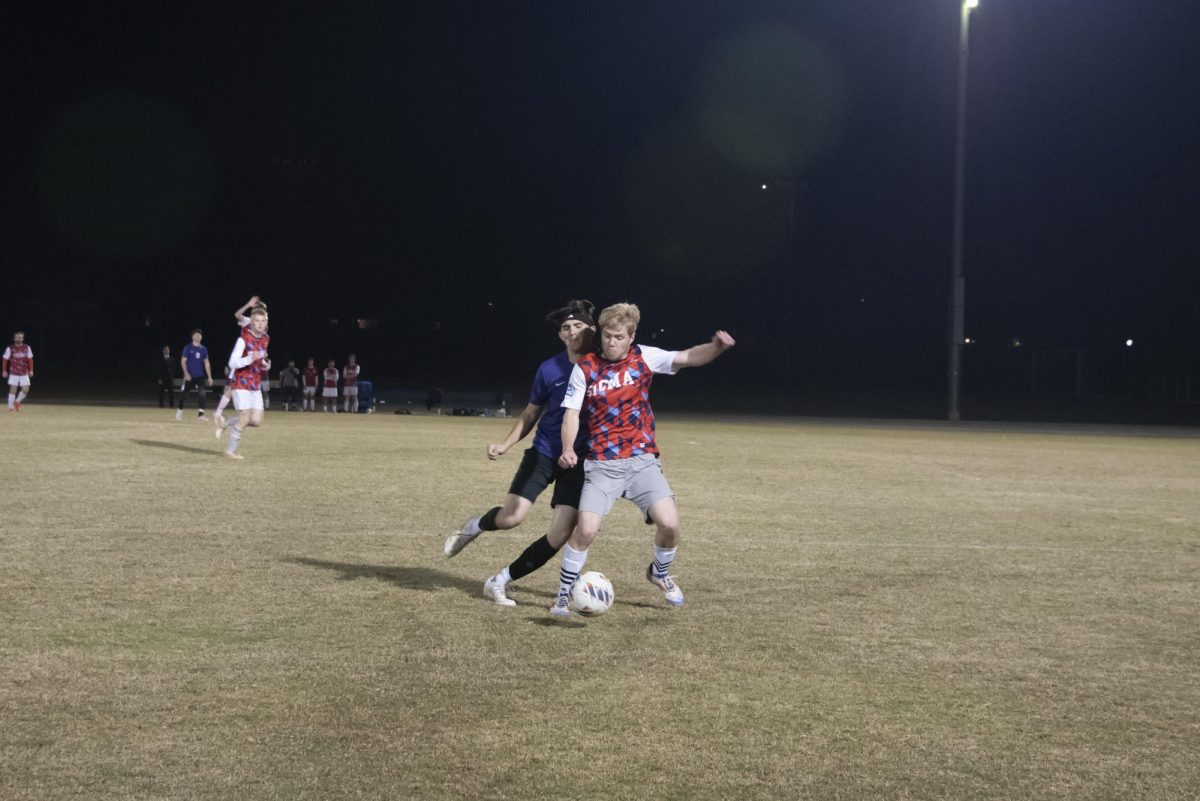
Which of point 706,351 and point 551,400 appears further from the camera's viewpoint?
point 551,400

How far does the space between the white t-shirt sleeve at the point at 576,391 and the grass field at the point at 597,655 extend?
1367 mm

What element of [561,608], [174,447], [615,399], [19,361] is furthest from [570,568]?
[19,361]

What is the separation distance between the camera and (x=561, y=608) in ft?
24.0

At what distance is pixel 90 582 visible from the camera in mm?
8156

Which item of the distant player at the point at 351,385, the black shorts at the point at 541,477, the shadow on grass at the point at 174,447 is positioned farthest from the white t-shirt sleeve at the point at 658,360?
the distant player at the point at 351,385

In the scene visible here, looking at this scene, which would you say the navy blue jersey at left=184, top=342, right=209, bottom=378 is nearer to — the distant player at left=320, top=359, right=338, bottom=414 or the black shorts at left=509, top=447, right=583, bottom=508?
the distant player at left=320, top=359, right=338, bottom=414

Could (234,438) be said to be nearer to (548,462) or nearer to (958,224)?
(548,462)

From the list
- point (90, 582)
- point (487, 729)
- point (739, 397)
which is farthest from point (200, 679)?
point (739, 397)

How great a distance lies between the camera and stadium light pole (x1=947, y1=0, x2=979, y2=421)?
3412 centimetres

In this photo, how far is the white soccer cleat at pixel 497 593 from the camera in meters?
7.64

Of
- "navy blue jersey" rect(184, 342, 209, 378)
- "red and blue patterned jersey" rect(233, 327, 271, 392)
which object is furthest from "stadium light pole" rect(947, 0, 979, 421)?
"red and blue patterned jersey" rect(233, 327, 271, 392)

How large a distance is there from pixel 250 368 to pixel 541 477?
40.7ft

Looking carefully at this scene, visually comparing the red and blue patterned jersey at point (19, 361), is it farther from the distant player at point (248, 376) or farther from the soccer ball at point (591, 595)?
the soccer ball at point (591, 595)

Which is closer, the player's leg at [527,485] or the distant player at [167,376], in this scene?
the player's leg at [527,485]
